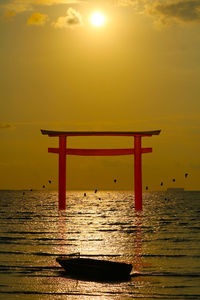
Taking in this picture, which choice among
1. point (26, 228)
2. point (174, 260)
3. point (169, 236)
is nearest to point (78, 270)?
point (174, 260)

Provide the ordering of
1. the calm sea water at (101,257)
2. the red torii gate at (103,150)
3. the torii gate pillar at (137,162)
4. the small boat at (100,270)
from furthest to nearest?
the torii gate pillar at (137,162) → the red torii gate at (103,150) → the small boat at (100,270) → the calm sea water at (101,257)

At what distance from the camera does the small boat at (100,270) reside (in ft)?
55.6

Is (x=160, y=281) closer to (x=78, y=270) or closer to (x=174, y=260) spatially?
(x=78, y=270)

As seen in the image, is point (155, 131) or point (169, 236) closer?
point (169, 236)

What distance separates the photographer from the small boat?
1695 cm

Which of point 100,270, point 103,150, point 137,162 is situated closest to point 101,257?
point 100,270

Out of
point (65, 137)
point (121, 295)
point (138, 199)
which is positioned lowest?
point (121, 295)

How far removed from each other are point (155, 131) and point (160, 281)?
87.4ft

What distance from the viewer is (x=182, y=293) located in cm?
1535

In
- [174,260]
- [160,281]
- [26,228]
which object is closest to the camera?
[160,281]

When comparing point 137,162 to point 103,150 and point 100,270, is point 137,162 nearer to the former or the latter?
point 103,150

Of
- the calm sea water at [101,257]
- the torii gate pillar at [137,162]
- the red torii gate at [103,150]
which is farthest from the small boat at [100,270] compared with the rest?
the torii gate pillar at [137,162]

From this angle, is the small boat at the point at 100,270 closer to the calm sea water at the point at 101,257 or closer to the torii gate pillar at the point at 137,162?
the calm sea water at the point at 101,257

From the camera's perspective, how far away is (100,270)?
1700 centimetres
